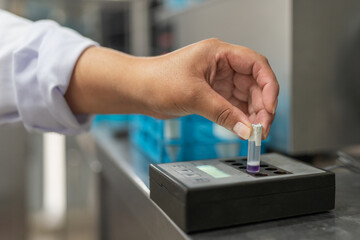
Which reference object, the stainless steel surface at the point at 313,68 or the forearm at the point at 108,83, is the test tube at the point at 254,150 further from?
the stainless steel surface at the point at 313,68

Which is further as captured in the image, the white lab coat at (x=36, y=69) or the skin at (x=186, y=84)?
the white lab coat at (x=36, y=69)

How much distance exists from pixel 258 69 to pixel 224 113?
0.32ft

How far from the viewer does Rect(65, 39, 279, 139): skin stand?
0.51 m

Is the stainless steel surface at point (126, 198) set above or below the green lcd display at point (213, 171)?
below

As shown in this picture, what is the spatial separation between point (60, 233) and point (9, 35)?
176 centimetres

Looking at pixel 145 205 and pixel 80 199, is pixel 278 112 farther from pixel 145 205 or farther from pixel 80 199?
pixel 80 199

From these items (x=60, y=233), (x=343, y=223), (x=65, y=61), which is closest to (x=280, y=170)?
(x=343, y=223)

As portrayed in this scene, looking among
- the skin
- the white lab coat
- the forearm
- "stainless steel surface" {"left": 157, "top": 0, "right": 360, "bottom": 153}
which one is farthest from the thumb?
"stainless steel surface" {"left": 157, "top": 0, "right": 360, "bottom": 153}

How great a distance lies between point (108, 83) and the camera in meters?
0.64

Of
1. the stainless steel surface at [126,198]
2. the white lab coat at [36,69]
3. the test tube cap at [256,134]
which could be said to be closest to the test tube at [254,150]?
the test tube cap at [256,134]

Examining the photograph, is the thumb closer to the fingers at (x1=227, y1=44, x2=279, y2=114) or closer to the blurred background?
the fingers at (x1=227, y1=44, x2=279, y2=114)

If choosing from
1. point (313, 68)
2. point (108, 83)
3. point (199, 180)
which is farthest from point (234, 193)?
point (313, 68)

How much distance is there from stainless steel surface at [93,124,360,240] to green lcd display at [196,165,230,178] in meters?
0.06

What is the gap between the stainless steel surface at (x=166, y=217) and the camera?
1.35 feet
